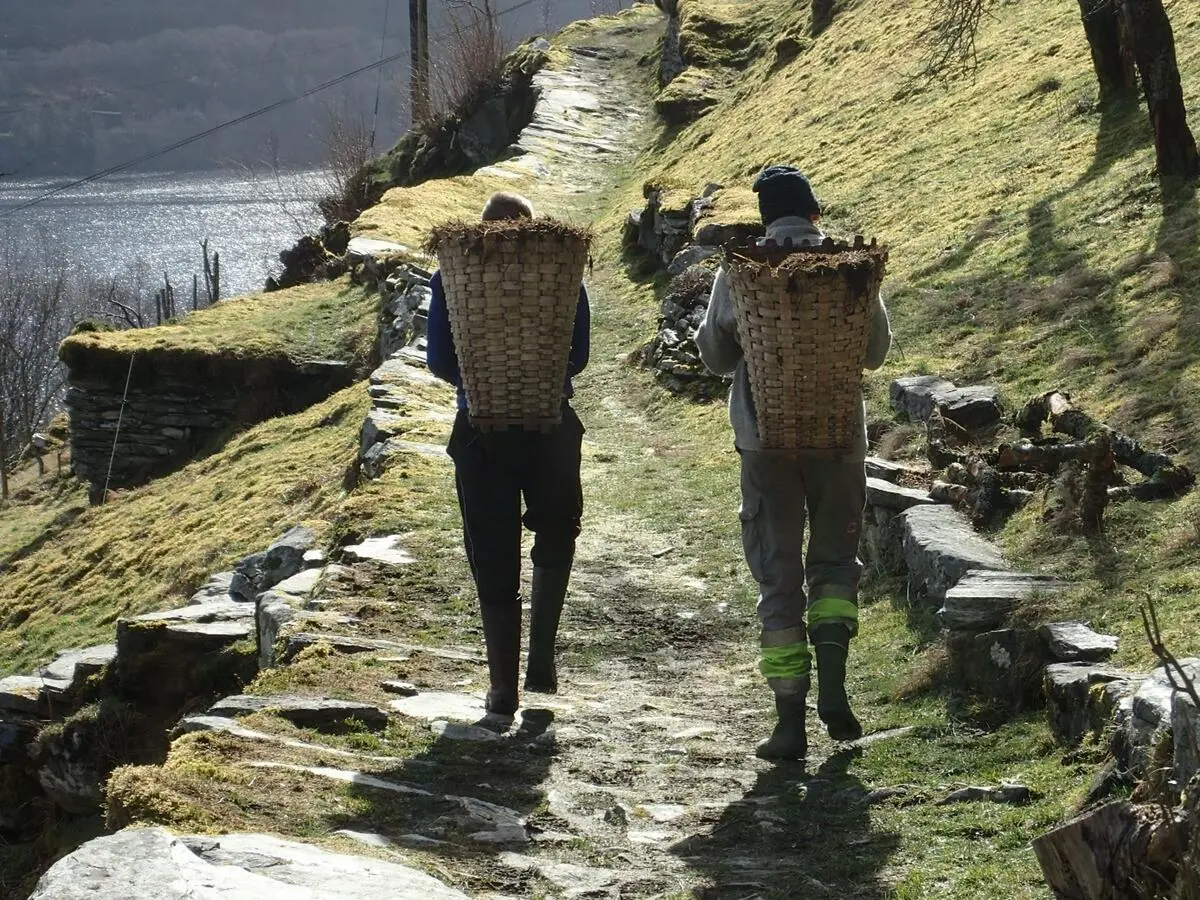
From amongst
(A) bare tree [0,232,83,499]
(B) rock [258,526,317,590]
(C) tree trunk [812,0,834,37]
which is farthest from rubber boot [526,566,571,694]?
(A) bare tree [0,232,83,499]

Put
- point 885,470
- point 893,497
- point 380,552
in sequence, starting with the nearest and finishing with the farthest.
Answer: point 893,497, point 885,470, point 380,552

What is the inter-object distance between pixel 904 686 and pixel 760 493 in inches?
48.3

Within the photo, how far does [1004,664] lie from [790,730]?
903 millimetres

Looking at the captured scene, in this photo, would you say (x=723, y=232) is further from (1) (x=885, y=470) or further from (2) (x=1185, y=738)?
(2) (x=1185, y=738)

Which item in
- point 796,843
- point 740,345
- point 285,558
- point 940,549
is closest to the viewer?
point 796,843

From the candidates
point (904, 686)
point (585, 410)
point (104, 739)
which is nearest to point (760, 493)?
point (904, 686)

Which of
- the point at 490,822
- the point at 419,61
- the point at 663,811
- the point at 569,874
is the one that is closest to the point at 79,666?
the point at 490,822

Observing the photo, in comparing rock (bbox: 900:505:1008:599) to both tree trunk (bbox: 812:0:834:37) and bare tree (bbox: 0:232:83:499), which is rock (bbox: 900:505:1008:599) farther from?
bare tree (bbox: 0:232:83:499)

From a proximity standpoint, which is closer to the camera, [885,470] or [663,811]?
[663,811]

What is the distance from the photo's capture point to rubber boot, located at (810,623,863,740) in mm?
5477

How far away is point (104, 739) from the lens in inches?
345

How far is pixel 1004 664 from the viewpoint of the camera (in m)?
5.68

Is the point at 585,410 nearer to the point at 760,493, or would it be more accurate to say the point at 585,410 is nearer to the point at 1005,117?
the point at 1005,117

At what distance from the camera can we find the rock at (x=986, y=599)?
6066mm
